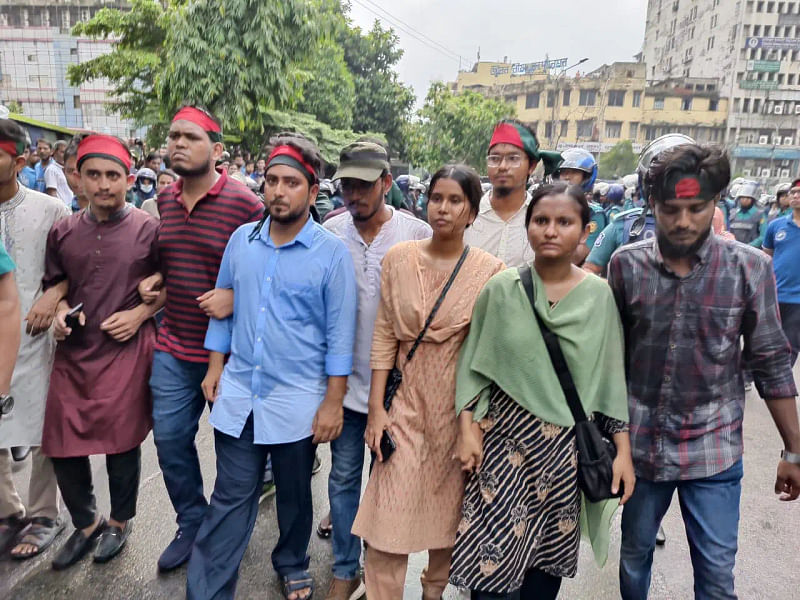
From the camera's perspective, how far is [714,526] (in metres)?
2.00

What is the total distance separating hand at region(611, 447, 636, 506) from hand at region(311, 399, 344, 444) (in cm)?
110

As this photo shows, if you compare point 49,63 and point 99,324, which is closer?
point 99,324

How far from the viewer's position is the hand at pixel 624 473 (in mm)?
1969

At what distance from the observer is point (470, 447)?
6.72ft

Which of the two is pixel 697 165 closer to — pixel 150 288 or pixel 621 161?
pixel 150 288

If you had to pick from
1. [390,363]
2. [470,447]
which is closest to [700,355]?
[470,447]

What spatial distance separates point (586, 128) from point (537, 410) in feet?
183

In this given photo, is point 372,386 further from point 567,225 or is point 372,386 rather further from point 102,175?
point 102,175

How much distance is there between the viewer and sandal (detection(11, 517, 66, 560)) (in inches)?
113

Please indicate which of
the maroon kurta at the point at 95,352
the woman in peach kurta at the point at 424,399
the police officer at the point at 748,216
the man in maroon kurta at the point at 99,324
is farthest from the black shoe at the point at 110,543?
the police officer at the point at 748,216

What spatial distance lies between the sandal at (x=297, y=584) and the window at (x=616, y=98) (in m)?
56.0

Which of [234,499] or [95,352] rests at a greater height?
[95,352]

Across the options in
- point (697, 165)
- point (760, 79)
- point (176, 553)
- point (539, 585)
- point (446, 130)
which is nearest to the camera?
point (697, 165)

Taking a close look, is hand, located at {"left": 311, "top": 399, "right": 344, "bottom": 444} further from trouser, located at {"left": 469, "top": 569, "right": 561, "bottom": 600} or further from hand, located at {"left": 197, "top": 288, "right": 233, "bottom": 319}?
trouser, located at {"left": 469, "top": 569, "right": 561, "bottom": 600}
